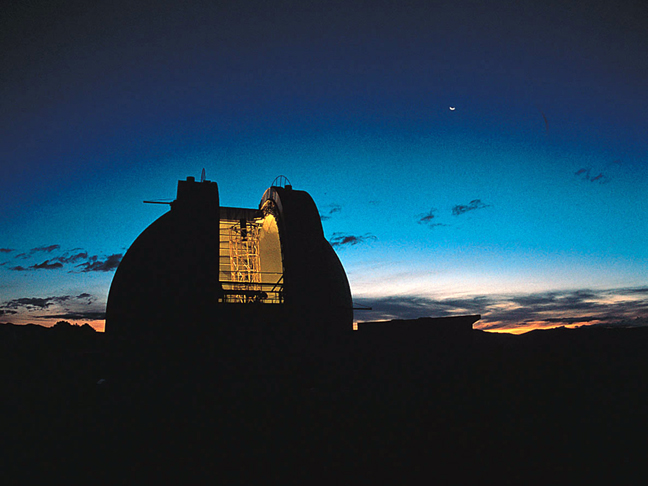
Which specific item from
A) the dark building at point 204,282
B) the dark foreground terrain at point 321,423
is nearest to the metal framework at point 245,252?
the dark building at point 204,282

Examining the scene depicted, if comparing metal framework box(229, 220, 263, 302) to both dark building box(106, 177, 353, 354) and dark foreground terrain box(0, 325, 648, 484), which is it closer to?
dark building box(106, 177, 353, 354)

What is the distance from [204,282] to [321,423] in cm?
597

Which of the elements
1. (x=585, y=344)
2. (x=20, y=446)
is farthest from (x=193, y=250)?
(x=585, y=344)

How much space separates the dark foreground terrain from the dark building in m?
1.32

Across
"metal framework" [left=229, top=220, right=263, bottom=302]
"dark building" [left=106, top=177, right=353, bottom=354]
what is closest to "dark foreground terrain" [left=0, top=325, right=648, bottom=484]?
"dark building" [left=106, top=177, right=353, bottom=354]

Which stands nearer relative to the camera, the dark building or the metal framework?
the dark building

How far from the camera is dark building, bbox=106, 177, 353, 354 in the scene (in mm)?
13102

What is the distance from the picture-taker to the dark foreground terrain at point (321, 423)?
798cm

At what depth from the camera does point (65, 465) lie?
830cm

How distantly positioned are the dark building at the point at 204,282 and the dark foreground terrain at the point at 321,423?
4.34 feet

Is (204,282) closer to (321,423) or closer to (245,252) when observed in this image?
(321,423)

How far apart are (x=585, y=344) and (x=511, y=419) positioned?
4989 centimetres

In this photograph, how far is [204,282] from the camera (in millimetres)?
13148

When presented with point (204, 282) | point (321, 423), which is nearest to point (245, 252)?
point (204, 282)
